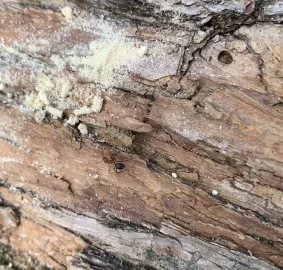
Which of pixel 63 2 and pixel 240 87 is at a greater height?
pixel 63 2

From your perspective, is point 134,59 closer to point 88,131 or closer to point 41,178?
point 88,131

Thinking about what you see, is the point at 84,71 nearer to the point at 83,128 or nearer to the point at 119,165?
the point at 83,128

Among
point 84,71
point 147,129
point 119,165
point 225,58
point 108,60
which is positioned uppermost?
point 225,58

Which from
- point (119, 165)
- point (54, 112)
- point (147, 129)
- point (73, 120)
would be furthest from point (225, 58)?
point (54, 112)

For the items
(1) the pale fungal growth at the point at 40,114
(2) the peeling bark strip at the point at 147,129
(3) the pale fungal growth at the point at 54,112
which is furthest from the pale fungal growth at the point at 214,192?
(1) the pale fungal growth at the point at 40,114

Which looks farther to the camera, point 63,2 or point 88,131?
point 88,131

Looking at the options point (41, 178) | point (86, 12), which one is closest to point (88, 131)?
point (41, 178)

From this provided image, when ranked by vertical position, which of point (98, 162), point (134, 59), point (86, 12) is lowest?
point (98, 162)
